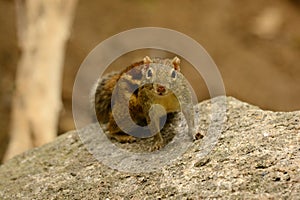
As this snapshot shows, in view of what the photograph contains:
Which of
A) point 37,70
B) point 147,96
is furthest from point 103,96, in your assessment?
point 37,70

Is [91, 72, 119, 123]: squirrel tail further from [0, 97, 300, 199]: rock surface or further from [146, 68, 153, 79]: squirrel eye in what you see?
[146, 68, 153, 79]: squirrel eye

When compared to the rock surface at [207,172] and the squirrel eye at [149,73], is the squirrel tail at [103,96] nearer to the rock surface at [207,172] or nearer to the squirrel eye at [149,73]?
the rock surface at [207,172]

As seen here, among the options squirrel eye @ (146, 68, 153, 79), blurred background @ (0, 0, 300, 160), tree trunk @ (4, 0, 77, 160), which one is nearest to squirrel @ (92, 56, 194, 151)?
squirrel eye @ (146, 68, 153, 79)

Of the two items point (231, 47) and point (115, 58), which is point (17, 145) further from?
point (231, 47)

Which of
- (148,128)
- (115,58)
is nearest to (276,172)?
(148,128)

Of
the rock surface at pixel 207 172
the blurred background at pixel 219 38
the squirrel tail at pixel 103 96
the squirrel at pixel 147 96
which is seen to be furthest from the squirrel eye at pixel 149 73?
the blurred background at pixel 219 38

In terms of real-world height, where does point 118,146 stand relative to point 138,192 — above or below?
above

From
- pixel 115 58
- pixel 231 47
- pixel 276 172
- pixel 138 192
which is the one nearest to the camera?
pixel 276 172
